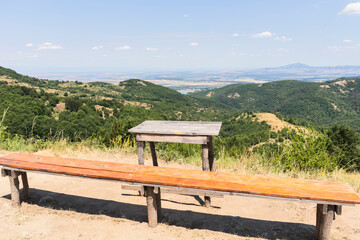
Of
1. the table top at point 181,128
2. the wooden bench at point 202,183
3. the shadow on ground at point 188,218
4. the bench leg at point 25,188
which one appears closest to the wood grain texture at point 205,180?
the wooden bench at point 202,183

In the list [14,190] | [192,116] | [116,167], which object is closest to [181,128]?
[116,167]

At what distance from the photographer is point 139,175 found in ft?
9.71

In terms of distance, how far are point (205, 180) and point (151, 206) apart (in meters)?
0.76

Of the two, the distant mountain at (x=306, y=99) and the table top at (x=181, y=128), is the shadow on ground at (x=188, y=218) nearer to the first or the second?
the table top at (x=181, y=128)

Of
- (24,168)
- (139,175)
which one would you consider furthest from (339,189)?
(24,168)

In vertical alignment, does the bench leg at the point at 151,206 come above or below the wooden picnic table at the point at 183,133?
below

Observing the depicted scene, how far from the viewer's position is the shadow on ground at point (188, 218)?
113 inches

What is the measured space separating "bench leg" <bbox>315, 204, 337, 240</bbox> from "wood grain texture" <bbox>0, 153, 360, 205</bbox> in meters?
0.16

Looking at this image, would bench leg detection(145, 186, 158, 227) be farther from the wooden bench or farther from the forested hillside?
the forested hillside

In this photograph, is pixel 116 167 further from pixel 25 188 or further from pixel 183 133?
pixel 25 188

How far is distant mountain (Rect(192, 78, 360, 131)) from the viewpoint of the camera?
9749cm

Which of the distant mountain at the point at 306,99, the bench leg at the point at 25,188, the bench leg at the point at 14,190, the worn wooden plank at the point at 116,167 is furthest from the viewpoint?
the distant mountain at the point at 306,99

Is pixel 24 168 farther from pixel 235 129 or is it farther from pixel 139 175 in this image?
pixel 235 129

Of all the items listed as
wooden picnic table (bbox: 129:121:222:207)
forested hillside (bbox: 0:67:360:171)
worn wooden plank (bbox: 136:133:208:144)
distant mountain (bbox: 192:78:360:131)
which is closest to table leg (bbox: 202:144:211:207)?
wooden picnic table (bbox: 129:121:222:207)
